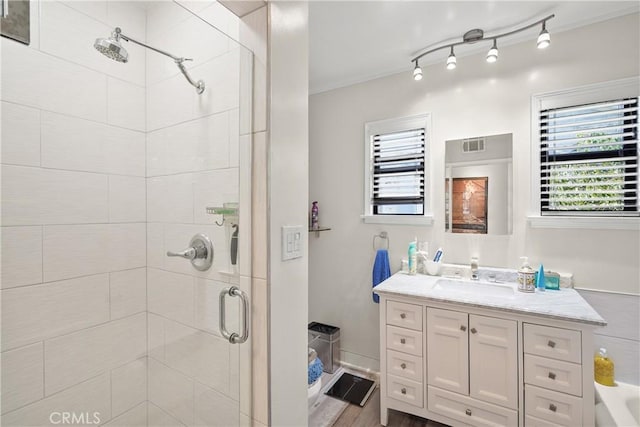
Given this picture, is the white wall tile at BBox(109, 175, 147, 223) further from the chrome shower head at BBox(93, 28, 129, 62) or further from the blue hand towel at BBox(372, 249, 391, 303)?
the blue hand towel at BBox(372, 249, 391, 303)

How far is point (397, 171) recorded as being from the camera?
8.16ft

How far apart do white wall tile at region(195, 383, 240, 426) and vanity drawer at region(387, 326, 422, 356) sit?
1.16 metres

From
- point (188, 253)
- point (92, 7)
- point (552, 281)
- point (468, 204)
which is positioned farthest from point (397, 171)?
point (92, 7)

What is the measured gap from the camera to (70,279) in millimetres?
1162

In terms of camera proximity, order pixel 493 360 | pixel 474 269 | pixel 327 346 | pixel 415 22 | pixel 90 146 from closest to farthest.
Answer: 1. pixel 90 146
2. pixel 493 360
3. pixel 415 22
4. pixel 474 269
5. pixel 327 346

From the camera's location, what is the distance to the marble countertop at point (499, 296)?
4.87 feet

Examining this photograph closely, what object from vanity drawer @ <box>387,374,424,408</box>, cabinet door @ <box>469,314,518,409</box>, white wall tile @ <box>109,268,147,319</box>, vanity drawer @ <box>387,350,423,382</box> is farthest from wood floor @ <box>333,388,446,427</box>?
white wall tile @ <box>109,268,147,319</box>

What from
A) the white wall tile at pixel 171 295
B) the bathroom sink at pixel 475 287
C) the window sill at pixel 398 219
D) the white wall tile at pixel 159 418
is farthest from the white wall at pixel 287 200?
the window sill at pixel 398 219

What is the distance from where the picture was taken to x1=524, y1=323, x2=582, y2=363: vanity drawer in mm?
1461

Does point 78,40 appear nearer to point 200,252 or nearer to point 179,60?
point 179,60

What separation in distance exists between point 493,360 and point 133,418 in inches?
70.8

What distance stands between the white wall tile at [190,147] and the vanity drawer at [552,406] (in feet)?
6.25

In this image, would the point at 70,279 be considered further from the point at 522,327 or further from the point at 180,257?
the point at 522,327

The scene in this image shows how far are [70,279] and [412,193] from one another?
218 centimetres
